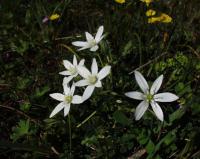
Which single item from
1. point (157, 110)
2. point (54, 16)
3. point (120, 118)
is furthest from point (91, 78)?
point (54, 16)

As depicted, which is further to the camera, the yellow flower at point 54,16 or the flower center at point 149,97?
the yellow flower at point 54,16

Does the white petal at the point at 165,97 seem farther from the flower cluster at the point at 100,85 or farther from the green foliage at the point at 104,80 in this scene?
the green foliage at the point at 104,80

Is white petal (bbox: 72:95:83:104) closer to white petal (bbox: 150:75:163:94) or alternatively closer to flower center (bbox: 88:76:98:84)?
flower center (bbox: 88:76:98:84)

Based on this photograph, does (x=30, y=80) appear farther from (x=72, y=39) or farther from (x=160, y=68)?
(x=160, y=68)

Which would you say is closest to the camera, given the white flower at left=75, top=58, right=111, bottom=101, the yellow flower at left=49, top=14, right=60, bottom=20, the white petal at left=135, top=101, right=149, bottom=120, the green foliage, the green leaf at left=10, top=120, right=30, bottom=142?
the white petal at left=135, top=101, right=149, bottom=120

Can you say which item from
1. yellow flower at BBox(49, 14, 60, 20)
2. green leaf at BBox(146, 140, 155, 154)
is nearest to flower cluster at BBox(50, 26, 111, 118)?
green leaf at BBox(146, 140, 155, 154)

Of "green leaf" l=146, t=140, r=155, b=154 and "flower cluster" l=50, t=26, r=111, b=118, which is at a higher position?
"flower cluster" l=50, t=26, r=111, b=118

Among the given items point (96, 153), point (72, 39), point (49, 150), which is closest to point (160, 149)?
point (96, 153)

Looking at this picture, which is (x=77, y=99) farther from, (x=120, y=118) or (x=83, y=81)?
(x=120, y=118)

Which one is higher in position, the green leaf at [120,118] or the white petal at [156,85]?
the white petal at [156,85]

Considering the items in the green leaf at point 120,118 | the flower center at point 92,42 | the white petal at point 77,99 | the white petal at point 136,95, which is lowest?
the green leaf at point 120,118

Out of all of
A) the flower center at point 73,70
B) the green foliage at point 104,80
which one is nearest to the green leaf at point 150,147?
the green foliage at point 104,80
